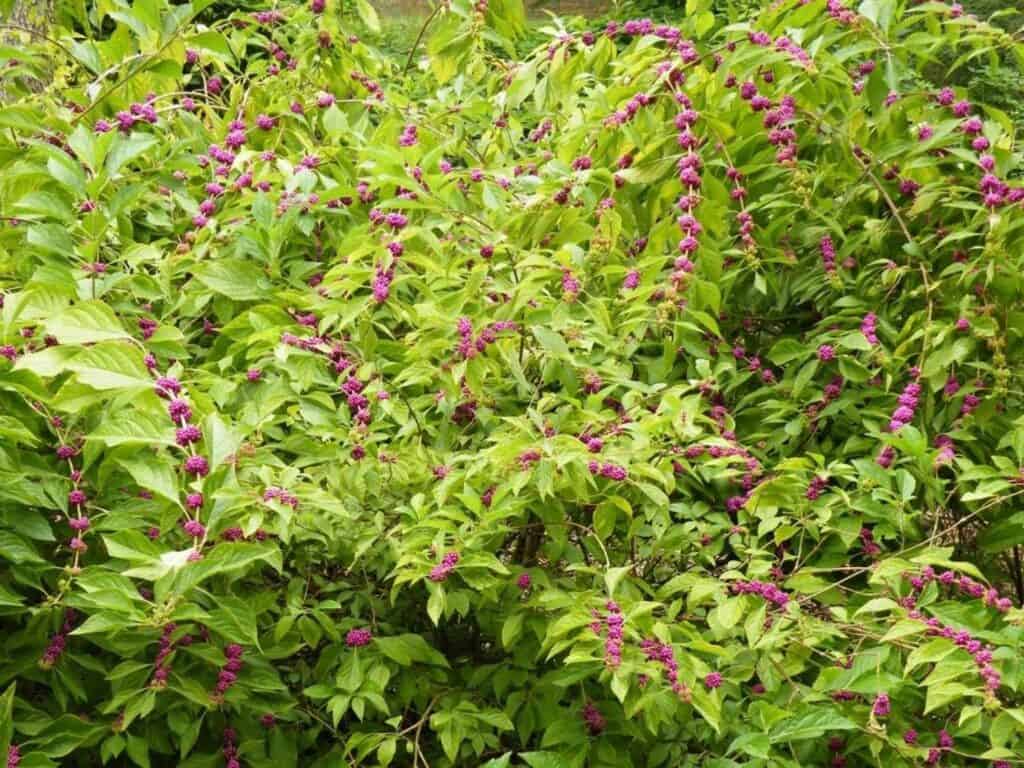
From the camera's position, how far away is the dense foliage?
1874 mm

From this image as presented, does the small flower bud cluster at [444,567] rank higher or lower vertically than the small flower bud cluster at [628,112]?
lower

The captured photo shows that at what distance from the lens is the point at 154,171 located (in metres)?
2.42

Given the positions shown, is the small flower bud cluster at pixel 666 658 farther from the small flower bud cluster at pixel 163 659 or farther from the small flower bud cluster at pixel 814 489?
the small flower bud cluster at pixel 163 659

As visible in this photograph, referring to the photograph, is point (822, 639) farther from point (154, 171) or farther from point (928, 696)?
point (154, 171)

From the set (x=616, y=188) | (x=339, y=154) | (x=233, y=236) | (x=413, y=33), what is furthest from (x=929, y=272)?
(x=413, y=33)

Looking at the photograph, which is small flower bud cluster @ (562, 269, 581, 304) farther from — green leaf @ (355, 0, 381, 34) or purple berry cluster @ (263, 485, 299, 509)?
green leaf @ (355, 0, 381, 34)

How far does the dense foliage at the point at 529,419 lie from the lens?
1874 mm

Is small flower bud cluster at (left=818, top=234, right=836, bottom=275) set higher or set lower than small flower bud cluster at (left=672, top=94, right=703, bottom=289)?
lower

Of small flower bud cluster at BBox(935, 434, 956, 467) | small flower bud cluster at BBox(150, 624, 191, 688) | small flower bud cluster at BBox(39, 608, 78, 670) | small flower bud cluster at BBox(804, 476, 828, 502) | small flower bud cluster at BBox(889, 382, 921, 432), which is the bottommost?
small flower bud cluster at BBox(39, 608, 78, 670)

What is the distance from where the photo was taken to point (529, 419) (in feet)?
6.89

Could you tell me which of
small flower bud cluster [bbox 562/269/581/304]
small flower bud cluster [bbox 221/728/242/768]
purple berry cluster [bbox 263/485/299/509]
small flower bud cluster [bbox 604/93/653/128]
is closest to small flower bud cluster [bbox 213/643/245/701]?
small flower bud cluster [bbox 221/728/242/768]

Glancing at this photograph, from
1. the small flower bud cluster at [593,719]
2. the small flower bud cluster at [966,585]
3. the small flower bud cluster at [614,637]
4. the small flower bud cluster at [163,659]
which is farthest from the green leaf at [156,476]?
the small flower bud cluster at [966,585]

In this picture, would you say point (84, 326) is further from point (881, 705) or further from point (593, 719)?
point (881, 705)

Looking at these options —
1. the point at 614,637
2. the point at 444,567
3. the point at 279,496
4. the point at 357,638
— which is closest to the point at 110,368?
the point at 279,496
